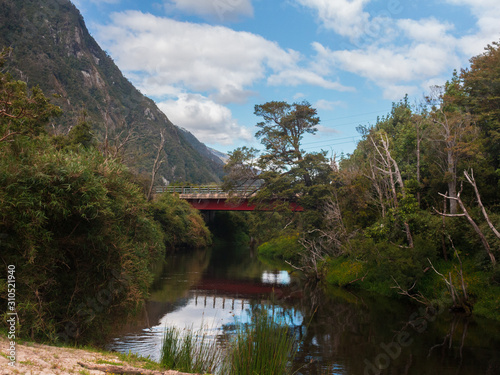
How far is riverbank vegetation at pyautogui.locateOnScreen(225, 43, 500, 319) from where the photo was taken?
74.3ft

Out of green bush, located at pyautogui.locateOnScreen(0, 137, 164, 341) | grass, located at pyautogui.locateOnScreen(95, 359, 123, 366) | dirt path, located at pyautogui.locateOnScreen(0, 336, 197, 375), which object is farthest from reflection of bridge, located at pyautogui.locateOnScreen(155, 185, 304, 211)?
grass, located at pyautogui.locateOnScreen(95, 359, 123, 366)

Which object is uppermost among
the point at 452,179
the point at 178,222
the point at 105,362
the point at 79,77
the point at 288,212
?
the point at 79,77

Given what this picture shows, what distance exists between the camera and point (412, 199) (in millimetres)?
25672

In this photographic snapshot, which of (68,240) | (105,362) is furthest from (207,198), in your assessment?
(105,362)

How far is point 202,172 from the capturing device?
15150 cm

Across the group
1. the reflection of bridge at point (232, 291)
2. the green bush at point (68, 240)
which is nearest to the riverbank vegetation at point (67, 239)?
the green bush at point (68, 240)

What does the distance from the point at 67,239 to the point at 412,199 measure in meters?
19.5

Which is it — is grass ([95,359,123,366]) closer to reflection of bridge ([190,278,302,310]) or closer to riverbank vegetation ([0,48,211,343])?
riverbank vegetation ([0,48,211,343])

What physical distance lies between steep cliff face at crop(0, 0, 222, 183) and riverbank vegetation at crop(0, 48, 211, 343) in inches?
2856

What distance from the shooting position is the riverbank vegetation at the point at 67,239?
1166 cm

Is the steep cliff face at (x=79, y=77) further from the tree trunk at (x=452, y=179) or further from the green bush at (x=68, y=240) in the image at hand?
the green bush at (x=68, y=240)

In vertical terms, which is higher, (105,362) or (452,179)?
(452,179)

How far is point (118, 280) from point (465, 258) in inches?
743

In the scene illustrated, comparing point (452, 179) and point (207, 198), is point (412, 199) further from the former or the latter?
point (207, 198)
